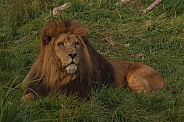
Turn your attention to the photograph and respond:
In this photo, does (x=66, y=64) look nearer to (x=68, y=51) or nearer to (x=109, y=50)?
(x=68, y=51)

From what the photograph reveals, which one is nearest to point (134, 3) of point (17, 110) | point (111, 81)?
point (111, 81)

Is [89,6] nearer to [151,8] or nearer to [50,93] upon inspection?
[151,8]

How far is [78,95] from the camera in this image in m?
5.39

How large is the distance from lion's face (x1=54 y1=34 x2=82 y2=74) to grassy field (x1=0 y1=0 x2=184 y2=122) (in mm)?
338

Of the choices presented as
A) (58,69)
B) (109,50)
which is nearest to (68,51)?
(58,69)

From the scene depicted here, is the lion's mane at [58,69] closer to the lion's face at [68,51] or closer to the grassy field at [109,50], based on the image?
the lion's face at [68,51]

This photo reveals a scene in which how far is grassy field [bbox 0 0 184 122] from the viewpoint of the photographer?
4668 mm

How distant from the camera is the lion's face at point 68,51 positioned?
5.11 meters

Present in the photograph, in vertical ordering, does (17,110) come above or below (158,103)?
above

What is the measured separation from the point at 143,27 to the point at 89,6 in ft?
3.88

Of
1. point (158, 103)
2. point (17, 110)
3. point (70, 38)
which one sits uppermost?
point (70, 38)

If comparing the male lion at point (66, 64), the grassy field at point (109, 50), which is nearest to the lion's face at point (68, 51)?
the male lion at point (66, 64)

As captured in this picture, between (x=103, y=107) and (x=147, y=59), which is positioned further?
(x=147, y=59)

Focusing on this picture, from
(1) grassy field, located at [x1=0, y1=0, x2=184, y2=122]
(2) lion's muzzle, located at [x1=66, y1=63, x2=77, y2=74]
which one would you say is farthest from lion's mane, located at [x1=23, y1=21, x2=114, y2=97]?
(1) grassy field, located at [x1=0, y1=0, x2=184, y2=122]
